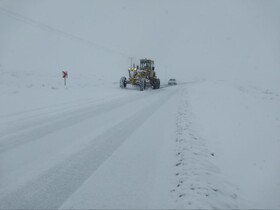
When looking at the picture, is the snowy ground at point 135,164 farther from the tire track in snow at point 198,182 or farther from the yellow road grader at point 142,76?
the yellow road grader at point 142,76

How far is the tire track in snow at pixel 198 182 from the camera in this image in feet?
11.9

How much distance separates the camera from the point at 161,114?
10.9 meters

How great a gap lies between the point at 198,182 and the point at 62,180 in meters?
2.00

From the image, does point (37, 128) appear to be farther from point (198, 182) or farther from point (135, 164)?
point (198, 182)

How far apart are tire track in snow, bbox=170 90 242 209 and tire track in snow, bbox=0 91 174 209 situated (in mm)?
1399

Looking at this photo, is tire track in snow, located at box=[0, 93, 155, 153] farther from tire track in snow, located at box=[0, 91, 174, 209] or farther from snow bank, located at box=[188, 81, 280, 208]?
snow bank, located at box=[188, 81, 280, 208]

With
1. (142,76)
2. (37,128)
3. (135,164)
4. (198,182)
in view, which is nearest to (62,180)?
(135,164)

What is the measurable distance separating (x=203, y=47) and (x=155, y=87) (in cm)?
12085

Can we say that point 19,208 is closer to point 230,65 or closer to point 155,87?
point 155,87

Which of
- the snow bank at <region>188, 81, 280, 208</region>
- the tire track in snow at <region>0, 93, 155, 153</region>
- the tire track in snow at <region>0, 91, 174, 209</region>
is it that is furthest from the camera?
the tire track in snow at <region>0, 93, 155, 153</region>

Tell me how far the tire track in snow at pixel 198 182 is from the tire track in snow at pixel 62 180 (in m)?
1.40

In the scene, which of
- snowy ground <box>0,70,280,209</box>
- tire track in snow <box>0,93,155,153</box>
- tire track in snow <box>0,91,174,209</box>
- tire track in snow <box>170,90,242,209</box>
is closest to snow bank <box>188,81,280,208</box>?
snowy ground <box>0,70,280,209</box>

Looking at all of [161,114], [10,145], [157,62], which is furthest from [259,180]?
[157,62]

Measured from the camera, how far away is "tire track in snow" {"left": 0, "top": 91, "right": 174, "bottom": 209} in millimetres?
3619
